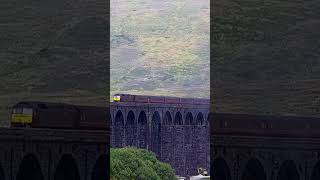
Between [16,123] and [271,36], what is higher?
[271,36]

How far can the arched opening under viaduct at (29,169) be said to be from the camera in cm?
1466

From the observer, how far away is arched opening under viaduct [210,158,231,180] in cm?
1465

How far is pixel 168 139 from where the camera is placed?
203 ft

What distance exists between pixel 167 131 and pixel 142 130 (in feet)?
10.7

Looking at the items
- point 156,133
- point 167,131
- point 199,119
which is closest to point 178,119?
point 167,131

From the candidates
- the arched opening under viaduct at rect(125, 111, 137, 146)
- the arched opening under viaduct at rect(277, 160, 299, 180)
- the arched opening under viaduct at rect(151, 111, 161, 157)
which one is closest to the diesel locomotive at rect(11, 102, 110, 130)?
the arched opening under viaduct at rect(277, 160, 299, 180)

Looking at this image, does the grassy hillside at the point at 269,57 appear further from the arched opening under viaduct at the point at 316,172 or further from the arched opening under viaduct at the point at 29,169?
the arched opening under viaduct at the point at 29,169

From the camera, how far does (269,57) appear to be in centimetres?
1469

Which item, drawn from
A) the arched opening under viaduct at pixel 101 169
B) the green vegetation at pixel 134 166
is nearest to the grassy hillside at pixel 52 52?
the arched opening under viaduct at pixel 101 169

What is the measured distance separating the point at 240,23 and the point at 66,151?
444 centimetres

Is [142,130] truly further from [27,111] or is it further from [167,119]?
[27,111]

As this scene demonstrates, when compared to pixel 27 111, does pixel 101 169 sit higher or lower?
lower

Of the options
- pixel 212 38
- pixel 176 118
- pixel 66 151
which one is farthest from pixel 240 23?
pixel 176 118

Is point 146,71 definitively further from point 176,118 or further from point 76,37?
point 76,37
